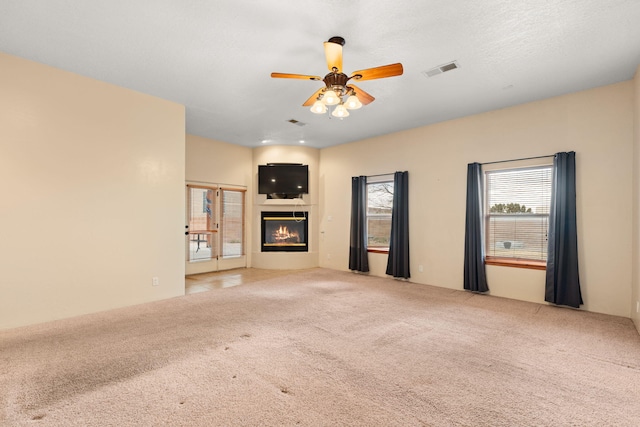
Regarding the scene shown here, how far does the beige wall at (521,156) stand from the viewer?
4.24 m

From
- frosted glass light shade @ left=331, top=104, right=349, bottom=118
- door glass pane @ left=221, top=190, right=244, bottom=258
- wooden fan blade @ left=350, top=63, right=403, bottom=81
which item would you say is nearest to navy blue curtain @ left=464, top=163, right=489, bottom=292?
frosted glass light shade @ left=331, top=104, right=349, bottom=118

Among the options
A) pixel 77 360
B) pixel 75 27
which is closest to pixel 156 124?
pixel 75 27

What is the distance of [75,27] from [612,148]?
20.9ft

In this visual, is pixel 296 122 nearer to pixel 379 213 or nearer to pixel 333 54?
pixel 379 213

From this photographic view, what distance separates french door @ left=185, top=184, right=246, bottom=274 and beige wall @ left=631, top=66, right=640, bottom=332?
7090 mm

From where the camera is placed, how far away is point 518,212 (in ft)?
17.2

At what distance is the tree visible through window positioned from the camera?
7066 mm

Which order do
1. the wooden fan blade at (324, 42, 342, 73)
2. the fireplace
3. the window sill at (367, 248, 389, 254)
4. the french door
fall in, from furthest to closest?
the fireplace < the french door < the window sill at (367, 248, 389, 254) < the wooden fan blade at (324, 42, 342, 73)

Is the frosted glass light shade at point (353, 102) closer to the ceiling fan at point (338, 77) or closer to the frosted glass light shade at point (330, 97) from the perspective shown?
the ceiling fan at point (338, 77)

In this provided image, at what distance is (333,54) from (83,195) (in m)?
3.57

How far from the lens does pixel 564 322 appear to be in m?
4.00

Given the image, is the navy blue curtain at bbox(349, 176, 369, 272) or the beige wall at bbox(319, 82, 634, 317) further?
the navy blue curtain at bbox(349, 176, 369, 272)

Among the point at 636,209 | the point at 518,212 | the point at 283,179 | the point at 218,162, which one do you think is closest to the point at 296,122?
the point at 283,179

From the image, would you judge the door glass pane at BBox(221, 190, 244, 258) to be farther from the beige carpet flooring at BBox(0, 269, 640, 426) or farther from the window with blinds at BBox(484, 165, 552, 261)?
the window with blinds at BBox(484, 165, 552, 261)
